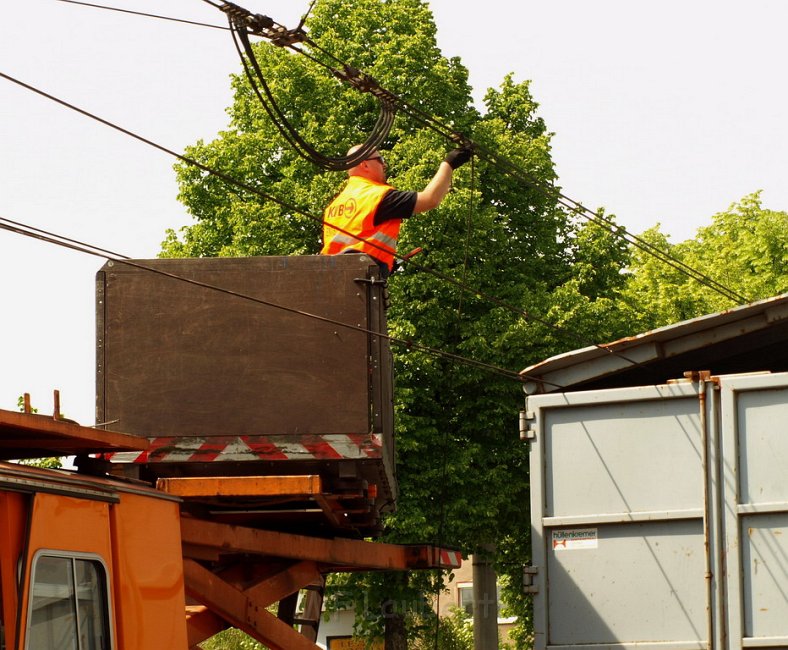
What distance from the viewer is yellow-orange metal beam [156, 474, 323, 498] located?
7469 mm

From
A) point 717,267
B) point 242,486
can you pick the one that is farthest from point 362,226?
point 717,267

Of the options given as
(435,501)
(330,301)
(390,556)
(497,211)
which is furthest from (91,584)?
(497,211)

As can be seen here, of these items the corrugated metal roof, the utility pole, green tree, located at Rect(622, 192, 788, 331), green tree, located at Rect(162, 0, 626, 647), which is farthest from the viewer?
green tree, located at Rect(622, 192, 788, 331)

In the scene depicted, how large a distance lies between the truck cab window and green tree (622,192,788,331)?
19.8 meters

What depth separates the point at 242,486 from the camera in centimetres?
752

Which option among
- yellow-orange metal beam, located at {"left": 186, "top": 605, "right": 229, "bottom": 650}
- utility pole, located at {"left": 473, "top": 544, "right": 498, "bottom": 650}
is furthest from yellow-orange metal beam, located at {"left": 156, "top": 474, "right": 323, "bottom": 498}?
utility pole, located at {"left": 473, "top": 544, "right": 498, "bottom": 650}

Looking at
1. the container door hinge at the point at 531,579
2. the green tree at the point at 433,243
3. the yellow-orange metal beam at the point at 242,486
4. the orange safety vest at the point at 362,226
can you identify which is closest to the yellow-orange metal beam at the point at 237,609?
the yellow-orange metal beam at the point at 242,486

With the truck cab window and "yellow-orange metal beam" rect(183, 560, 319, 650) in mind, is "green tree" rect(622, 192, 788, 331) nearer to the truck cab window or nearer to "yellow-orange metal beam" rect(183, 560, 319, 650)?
"yellow-orange metal beam" rect(183, 560, 319, 650)

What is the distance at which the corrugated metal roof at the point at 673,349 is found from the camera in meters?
8.63

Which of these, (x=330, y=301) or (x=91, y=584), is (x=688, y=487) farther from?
(x=91, y=584)

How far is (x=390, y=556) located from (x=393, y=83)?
54.8 ft

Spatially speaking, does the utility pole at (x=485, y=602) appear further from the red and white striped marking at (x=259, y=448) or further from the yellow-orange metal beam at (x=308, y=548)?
the red and white striped marking at (x=259, y=448)

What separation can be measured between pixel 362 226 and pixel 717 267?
964 inches

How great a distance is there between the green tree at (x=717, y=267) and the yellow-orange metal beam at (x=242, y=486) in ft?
58.5
